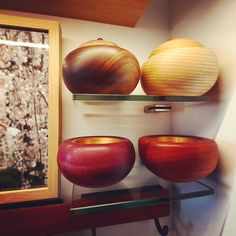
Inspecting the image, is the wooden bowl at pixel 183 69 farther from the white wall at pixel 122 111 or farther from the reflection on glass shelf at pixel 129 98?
the white wall at pixel 122 111

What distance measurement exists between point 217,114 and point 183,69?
16 centimetres

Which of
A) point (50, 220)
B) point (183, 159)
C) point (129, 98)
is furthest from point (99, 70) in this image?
point (50, 220)

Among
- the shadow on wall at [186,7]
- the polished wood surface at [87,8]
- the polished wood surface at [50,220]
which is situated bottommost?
Answer: the polished wood surface at [50,220]

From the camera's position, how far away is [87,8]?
54 centimetres

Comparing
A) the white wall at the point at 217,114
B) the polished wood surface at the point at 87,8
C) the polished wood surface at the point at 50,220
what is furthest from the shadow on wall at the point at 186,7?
the polished wood surface at the point at 50,220

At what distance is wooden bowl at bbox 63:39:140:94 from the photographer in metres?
0.40

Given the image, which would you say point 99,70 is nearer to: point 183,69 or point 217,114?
point 183,69

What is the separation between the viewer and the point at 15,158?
0.50 meters

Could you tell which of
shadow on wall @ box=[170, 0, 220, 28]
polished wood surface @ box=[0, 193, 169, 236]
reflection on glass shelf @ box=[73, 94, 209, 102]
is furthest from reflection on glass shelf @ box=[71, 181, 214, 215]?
shadow on wall @ box=[170, 0, 220, 28]

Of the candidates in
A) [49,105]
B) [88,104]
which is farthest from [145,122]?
[49,105]

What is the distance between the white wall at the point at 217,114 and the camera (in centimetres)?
46

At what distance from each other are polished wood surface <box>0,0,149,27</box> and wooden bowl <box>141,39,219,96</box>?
0.61 ft

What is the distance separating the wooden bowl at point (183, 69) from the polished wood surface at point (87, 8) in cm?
19

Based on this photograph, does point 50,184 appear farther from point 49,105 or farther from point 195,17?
point 195,17
